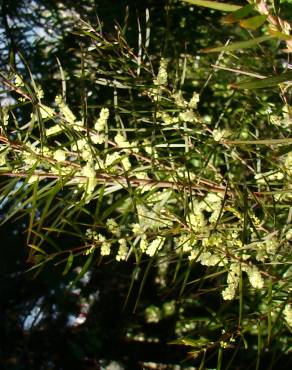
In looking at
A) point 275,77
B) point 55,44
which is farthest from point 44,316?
point 275,77

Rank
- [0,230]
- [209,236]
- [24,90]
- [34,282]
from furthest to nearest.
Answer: [34,282]
[0,230]
[24,90]
[209,236]

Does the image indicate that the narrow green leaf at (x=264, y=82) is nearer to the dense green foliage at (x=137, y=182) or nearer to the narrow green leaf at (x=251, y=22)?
the narrow green leaf at (x=251, y=22)

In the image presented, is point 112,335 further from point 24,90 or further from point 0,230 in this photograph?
point 24,90

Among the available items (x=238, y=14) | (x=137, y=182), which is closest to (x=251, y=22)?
(x=238, y=14)

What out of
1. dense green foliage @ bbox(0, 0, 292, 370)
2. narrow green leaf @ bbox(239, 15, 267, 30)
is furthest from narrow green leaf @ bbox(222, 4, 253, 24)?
dense green foliage @ bbox(0, 0, 292, 370)

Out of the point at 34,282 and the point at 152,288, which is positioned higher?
the point at 34,282

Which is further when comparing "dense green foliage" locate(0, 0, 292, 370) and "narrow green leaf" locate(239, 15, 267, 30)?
"dense green foliage" locate(0, 0, 292, 370)

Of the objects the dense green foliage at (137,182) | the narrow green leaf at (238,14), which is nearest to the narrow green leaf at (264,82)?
the narrow green leaf at (238,14)

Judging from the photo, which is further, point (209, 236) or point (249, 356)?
point (249, 356)

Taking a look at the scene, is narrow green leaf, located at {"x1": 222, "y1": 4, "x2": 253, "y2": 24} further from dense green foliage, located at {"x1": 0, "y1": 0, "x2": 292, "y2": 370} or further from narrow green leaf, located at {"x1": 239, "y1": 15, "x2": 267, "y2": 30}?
dense green foliage, located at {"x1": 0, "y1": 0, "x2": 292, "y2": 370}
